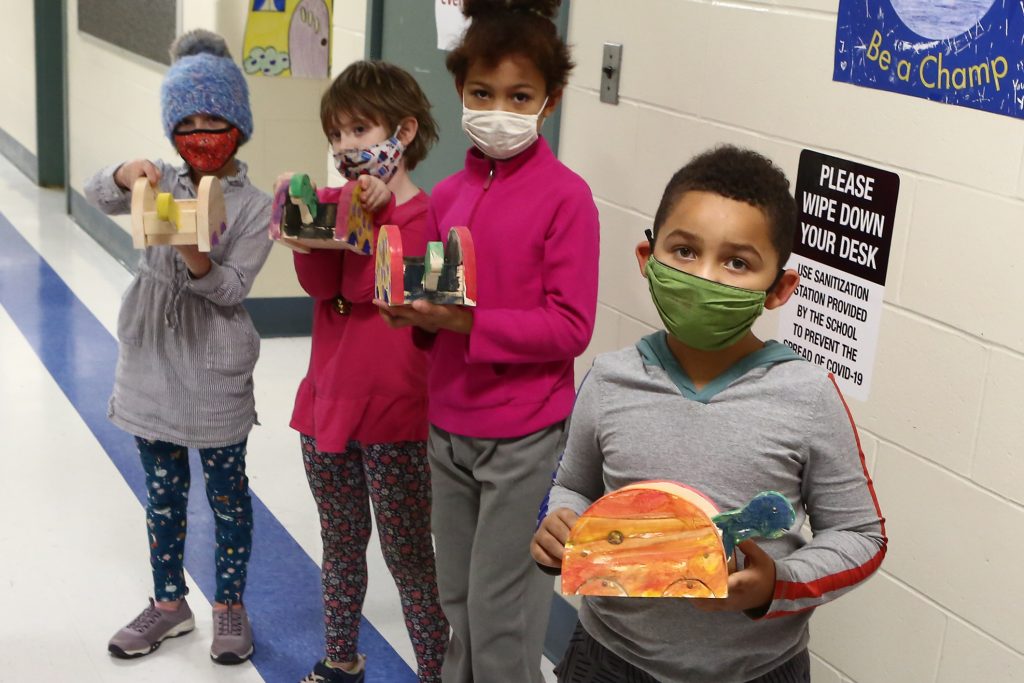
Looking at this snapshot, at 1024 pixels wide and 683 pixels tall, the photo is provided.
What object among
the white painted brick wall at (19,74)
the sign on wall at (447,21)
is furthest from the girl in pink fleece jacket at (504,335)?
the white painted brick wall at (19,74)

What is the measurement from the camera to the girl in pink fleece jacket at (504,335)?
2.13 metres

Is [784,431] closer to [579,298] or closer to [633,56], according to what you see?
[579,298]

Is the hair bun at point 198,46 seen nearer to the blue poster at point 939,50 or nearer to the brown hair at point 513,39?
the brown hair at point 513,39

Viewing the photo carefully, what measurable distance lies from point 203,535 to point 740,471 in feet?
7.98

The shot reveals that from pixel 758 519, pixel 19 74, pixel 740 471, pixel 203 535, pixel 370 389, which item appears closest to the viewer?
pixel 758 519

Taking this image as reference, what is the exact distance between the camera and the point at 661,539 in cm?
134

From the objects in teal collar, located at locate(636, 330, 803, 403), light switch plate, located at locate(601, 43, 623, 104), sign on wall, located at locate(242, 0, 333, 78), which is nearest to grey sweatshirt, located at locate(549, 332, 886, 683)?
teal collar, located at locate(636, 330, 803, 403)

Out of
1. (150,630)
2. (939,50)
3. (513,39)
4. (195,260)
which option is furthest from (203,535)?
(939,50)

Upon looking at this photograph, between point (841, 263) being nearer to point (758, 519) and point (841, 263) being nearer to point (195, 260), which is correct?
point (758, 519)

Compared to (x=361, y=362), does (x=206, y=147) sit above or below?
above

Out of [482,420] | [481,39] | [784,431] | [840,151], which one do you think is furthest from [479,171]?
[784,431]

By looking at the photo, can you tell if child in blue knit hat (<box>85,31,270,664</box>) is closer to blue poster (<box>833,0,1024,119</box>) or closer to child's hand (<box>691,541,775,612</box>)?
blue poster (<box>833,0,1024,119</box>)

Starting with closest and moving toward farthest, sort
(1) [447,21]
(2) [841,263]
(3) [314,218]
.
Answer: (2) [841,263] → (3) [314,218] → (1) [447,21]

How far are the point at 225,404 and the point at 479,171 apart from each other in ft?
2.96
